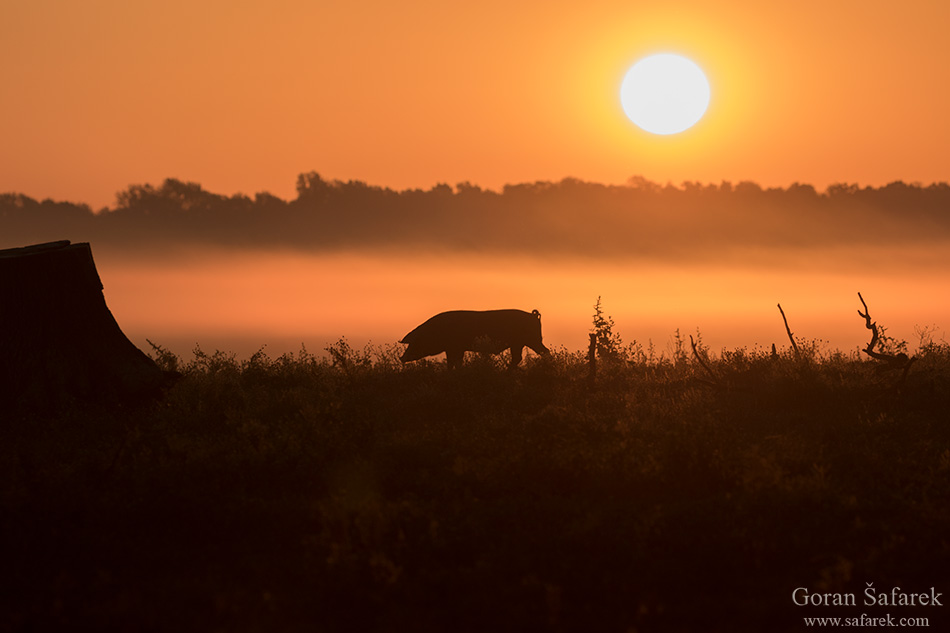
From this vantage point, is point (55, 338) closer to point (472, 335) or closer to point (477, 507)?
point (477, 507)

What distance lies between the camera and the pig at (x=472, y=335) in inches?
895

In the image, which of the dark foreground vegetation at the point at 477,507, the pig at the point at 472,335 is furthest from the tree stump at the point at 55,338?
the pig at the point at 472,335

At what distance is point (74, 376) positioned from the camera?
15602 millimetres

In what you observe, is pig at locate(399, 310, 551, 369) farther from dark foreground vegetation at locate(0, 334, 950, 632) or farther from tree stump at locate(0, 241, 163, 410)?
tree stump at locate(0, 241, 163, 410)

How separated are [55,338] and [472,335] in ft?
33.8

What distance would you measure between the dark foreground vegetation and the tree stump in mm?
498

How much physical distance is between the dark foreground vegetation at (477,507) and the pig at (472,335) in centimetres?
594

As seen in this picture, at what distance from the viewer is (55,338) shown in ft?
51.1

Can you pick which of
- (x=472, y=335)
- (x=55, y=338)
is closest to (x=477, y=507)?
(x=55, y=338)

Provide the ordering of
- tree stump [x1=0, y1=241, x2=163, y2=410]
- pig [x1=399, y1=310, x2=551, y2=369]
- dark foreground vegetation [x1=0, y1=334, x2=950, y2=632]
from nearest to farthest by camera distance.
→ dark foreground vegetation [x1=0, y1=334, x2=950, y2=632] → tree stump [x1=0, y1=241, x2=163, y2=410] → pig [x1=399, y1=310, x2=551, y2=369]

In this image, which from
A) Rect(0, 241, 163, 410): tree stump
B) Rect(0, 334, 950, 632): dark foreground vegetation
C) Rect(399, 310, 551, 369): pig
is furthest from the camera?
Rect(399, 310, 551, 369): pig

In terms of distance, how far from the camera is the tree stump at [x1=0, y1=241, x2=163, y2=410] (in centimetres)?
1538

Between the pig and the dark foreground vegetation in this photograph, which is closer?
the dark foreground vegetation

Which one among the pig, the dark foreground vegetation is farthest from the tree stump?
the pig
